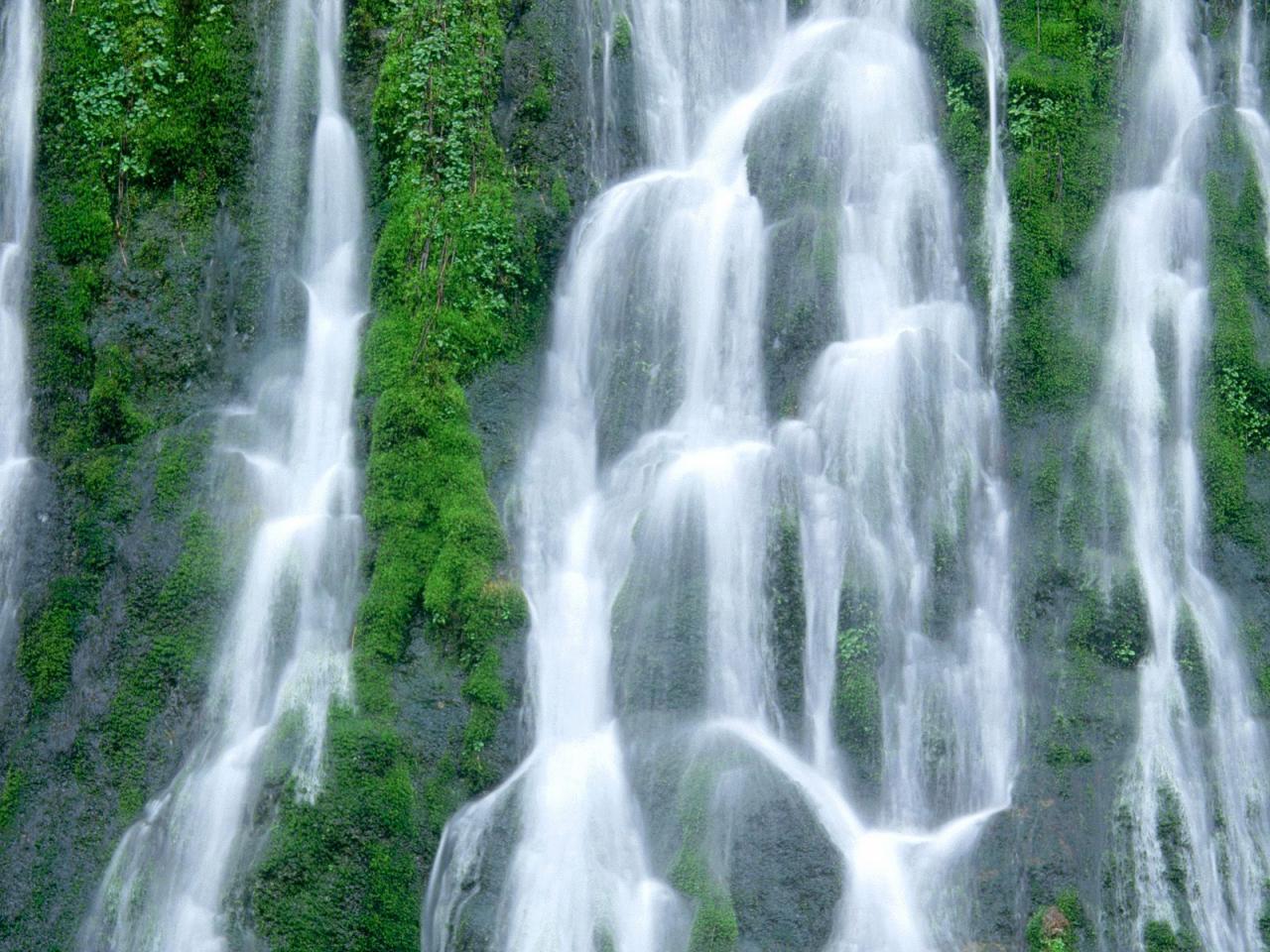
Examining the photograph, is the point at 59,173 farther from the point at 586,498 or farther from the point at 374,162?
the point at 586,498

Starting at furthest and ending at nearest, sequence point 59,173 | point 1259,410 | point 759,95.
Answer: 1. point 759,95
2. point 59,173
3. point 1259,410

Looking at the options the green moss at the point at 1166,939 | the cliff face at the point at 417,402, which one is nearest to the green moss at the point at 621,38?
the cliff face at the point at 417,402

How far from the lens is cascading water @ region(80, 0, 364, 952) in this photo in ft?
49.8

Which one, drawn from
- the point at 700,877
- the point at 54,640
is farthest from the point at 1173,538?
the point at 54,640

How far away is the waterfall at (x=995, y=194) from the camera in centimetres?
1886

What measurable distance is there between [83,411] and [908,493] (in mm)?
10038

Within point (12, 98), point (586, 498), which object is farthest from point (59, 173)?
point (586, 498)

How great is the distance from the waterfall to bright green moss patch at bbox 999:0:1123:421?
0.11 metres

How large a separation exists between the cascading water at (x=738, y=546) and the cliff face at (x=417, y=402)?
1.15 ft

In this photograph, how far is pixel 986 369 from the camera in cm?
1839

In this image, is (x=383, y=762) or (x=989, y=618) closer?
(x=383, y=762)

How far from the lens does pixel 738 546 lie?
16547 mm

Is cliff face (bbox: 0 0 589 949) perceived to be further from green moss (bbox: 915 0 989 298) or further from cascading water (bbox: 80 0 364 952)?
green moss (bbox: 915 0 989 298)

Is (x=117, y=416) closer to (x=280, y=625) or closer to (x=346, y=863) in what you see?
(x=280, y=625)
